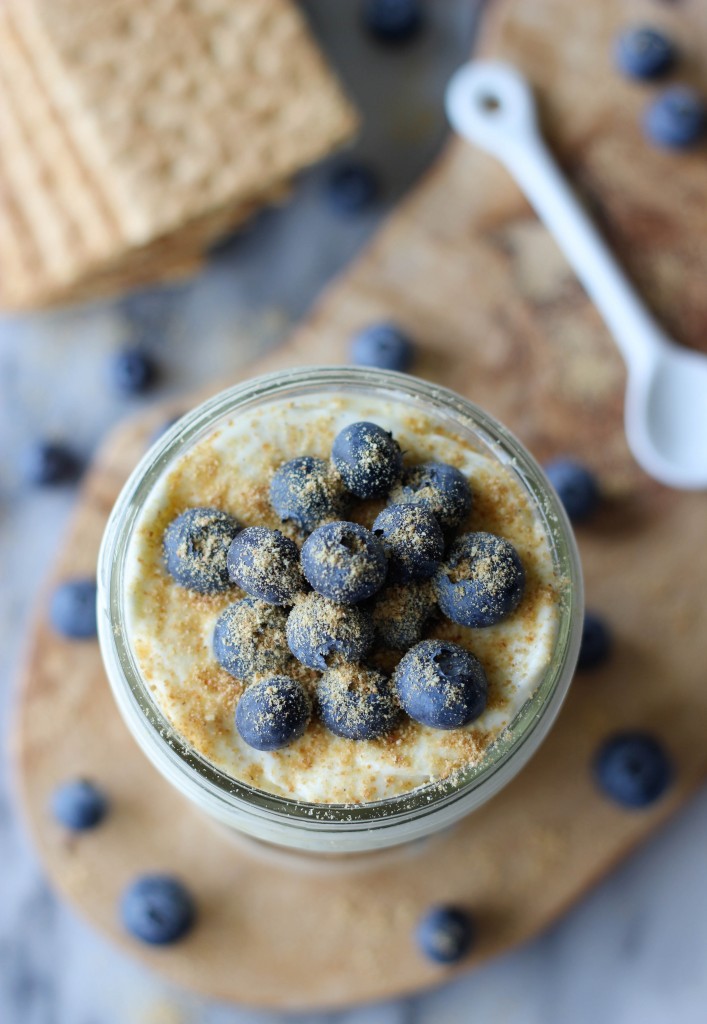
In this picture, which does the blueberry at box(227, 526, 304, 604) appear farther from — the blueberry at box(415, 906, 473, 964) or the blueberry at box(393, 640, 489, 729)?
the blueberry at box(415, 906, 473, 964)

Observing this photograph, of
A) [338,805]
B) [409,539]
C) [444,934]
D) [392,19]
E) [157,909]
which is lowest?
[444,934]

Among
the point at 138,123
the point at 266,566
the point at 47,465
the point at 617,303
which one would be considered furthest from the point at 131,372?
the point at 266,566

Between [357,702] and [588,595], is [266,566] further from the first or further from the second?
[588,595]

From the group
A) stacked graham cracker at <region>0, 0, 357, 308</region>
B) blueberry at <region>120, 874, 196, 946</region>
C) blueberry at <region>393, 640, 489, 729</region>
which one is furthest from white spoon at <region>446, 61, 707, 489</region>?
blueberry at <region>120, 874, 196, 946</region>

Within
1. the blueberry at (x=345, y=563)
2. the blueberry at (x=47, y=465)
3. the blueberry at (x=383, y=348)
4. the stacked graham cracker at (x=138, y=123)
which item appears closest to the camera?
the blueberry at (x=345, y=563)

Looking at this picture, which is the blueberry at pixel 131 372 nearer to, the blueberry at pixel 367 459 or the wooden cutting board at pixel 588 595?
the wooden cutting board at pixel 588 595

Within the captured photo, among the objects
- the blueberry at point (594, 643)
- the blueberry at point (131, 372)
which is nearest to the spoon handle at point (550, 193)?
the blueberry at point (594, 643)
